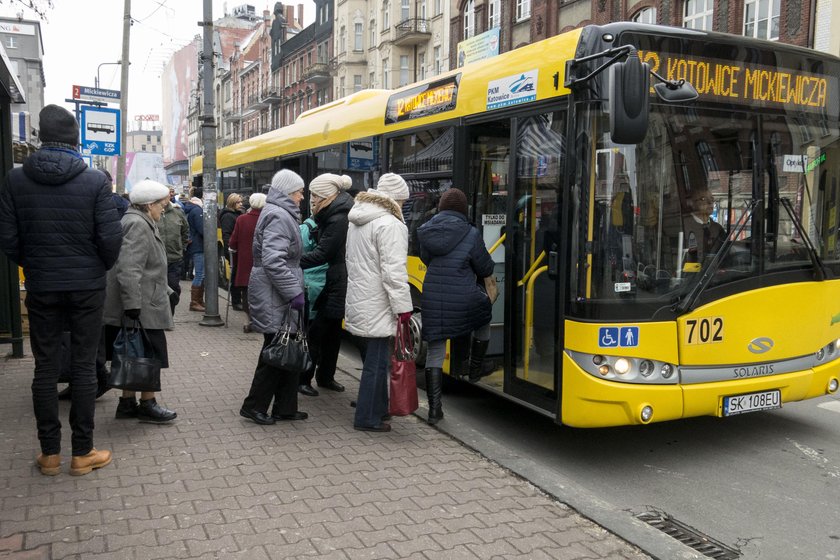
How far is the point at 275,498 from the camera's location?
4.34 metres

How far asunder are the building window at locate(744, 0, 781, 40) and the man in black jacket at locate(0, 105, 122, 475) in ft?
69.3

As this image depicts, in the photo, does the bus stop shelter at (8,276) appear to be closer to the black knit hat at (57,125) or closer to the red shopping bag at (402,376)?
the black knit hat at (57,125)

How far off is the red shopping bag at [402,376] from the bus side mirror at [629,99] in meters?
2.09

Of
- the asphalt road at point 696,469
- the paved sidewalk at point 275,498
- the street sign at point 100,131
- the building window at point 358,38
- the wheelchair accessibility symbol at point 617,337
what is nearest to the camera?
the paved sidewalk at point 275,498

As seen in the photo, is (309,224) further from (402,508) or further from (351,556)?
(351,556)

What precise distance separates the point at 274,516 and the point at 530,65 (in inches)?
141

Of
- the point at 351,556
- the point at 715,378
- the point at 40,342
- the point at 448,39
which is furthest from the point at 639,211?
the point at 448,39

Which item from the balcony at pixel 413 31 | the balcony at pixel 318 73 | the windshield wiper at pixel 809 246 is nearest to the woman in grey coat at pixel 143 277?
the windshield wiper at pixel 809 246

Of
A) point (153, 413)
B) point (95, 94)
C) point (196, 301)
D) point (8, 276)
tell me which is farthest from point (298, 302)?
point (95, 94)

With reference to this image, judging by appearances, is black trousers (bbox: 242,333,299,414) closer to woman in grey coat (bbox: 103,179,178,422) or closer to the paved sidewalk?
the paved sidewalk

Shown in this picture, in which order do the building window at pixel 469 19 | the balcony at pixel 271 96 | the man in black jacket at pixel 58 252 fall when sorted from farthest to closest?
the balcony at pixel 271 96 → the building window at pixel 469 19 → the man in black jacket at pixel 58 252

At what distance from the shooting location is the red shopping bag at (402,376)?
5586 millimetres

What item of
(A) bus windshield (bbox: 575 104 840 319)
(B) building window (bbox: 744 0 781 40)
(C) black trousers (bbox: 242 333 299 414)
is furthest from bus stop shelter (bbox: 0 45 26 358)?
(B) building window (bbox: 744 0 781 40)

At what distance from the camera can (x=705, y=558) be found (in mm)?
3865
